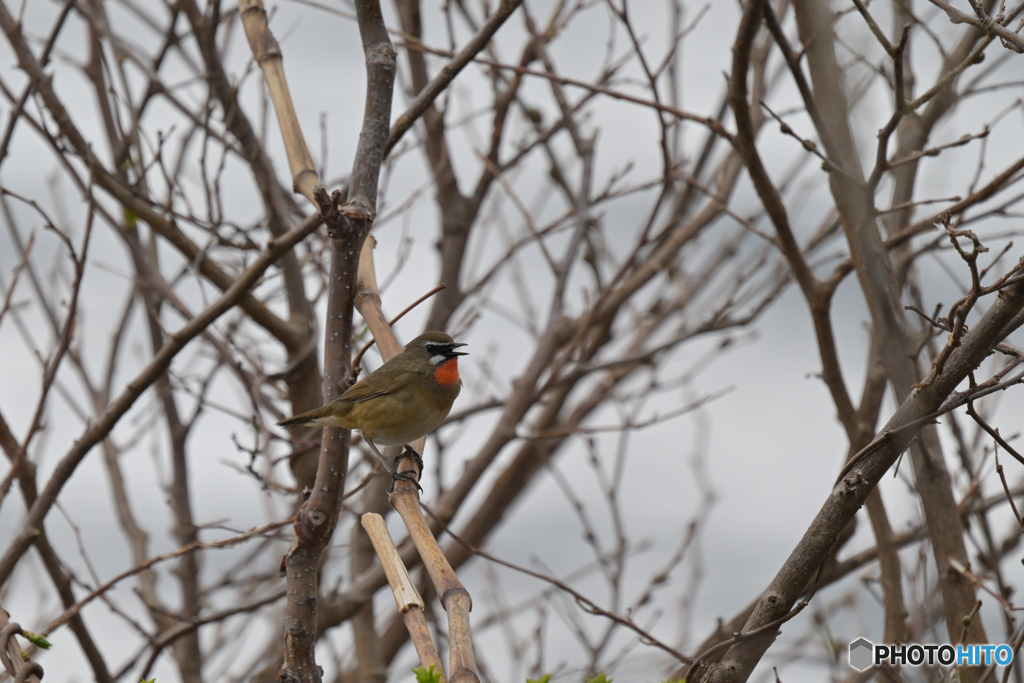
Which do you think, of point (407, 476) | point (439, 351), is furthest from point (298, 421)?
point (407, 476)

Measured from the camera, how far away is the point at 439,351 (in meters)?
5.13

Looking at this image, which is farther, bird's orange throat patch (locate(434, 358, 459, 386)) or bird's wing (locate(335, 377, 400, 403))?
bird's orange throat patch (locate(434, 358, 459, 386))

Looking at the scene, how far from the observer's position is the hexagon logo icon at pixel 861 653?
4.17 meters

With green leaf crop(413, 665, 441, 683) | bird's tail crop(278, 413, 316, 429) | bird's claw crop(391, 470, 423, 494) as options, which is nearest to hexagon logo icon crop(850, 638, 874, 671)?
bird's claw crop(391, 470, 423, 494)

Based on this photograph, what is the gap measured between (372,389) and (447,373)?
0.49 meters

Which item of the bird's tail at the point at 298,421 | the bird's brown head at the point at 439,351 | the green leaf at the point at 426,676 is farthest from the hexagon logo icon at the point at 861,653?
the bird's tail at the point at 298,421

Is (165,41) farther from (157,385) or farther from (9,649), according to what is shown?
(9,649)

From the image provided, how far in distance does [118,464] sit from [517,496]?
124 inches

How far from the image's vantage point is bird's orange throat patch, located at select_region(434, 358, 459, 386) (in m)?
5.08

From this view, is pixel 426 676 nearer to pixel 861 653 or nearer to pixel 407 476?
pixel 407 476

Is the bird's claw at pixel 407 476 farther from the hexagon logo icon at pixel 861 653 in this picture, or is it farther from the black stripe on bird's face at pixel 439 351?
the hexagon logo icon at pixel 861 653

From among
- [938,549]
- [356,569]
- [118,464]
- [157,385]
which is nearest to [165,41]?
[157,385]

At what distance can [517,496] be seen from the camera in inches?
299

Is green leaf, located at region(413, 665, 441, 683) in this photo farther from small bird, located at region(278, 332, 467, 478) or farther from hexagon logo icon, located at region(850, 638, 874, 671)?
hexagon logo icon, located at region(850, 638, 874, 671)
